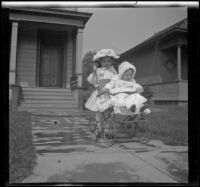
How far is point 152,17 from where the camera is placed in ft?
6.98

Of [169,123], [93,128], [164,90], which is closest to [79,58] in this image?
[93,128]

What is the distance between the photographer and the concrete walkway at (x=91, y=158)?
5.97 ft

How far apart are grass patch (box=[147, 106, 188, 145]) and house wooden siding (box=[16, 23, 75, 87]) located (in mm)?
1174

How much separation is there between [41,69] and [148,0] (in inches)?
55.7

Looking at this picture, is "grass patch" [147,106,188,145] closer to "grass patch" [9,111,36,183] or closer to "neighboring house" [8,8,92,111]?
"neighboring house" [8,8,92,111]

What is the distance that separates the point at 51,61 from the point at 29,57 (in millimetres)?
276

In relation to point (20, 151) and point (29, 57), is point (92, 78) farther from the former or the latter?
point (20, 151)

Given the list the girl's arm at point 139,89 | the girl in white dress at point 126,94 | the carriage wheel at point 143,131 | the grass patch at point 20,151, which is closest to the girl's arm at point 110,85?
the girl in white dress at point 126,94

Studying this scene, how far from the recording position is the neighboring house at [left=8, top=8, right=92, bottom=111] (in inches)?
100

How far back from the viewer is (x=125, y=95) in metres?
2.69

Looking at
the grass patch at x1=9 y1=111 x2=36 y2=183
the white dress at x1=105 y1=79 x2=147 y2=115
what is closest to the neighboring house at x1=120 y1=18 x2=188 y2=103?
the white dress at x1=105 y1=79 x2=147 y2=115
